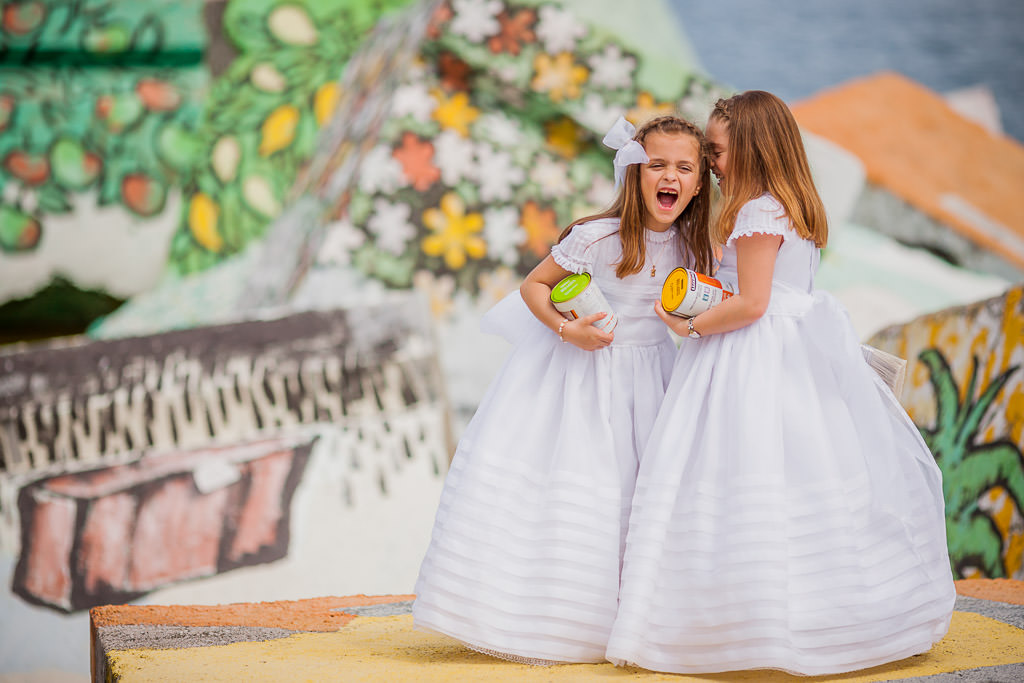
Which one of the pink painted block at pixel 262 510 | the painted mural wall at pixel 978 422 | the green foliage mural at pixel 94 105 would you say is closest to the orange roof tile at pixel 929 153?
the painted mural wall at pixel 978 422

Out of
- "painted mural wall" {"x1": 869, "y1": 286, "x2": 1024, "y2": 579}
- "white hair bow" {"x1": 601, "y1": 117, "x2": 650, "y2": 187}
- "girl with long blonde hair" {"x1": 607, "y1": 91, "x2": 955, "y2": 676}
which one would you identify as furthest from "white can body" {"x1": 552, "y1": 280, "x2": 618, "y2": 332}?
"painted mural wall" {"x1": 869, "y1": 286, "x2": 1024, "y2": 579}

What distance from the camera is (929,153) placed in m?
6.73

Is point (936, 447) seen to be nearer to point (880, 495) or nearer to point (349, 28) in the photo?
point (880, 495)

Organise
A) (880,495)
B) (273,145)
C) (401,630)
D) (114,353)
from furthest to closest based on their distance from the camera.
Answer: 1. (273,145)
2. (114,353)
3. (401,630)
4. (880,495)

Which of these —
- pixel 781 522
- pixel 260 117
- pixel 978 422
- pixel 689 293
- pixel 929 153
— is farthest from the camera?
pixel 929 153

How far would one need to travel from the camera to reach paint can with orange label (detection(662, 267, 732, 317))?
1.77 m

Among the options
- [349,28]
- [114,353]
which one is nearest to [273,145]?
[349,28]

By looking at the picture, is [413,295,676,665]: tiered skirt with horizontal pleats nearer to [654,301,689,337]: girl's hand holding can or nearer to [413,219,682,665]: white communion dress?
[413,219,682,665]: white communion dress

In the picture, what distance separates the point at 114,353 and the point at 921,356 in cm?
269

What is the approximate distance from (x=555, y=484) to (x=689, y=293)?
418mm

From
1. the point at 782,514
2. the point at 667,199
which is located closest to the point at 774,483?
the point at 782,514

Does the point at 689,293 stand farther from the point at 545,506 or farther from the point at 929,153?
the point at 929,153

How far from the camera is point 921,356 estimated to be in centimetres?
302

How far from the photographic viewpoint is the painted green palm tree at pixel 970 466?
2.51m
